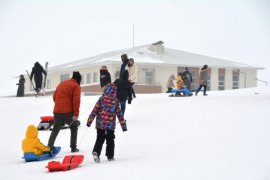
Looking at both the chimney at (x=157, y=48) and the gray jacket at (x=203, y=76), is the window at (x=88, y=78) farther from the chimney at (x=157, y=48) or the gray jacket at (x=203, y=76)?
the gray jacket at (x=203, y=76)

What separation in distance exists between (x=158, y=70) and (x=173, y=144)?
40.2m

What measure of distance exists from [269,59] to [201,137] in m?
170

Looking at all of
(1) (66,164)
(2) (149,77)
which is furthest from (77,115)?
(2) (149,77)

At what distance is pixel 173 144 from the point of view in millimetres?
15016

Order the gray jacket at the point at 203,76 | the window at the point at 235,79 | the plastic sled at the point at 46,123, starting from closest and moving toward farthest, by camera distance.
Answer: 1. the plastic sled at the point at 46,123
2. the gray jacket at the point at 203,76
3. the window at the point at 235,79

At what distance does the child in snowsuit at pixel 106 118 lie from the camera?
13.3 m

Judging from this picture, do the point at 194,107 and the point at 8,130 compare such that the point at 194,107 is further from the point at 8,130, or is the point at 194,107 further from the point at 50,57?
the point at 50,57

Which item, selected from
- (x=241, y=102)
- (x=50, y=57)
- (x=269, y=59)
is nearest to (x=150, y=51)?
(x=241, y=102)

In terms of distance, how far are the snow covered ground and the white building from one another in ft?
92.8

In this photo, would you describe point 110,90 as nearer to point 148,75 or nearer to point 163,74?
point 148,75

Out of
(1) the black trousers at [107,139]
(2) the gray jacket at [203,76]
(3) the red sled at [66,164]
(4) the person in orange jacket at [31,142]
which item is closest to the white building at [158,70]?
(2) the gray jacket at [203,76]

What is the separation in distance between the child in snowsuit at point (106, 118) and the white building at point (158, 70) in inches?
1472

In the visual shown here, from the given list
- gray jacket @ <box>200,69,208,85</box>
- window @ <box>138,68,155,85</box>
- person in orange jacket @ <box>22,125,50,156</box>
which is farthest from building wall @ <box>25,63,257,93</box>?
person in orange jacket @ <box>22,125,50,156</box>

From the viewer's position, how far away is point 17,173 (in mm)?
12352
